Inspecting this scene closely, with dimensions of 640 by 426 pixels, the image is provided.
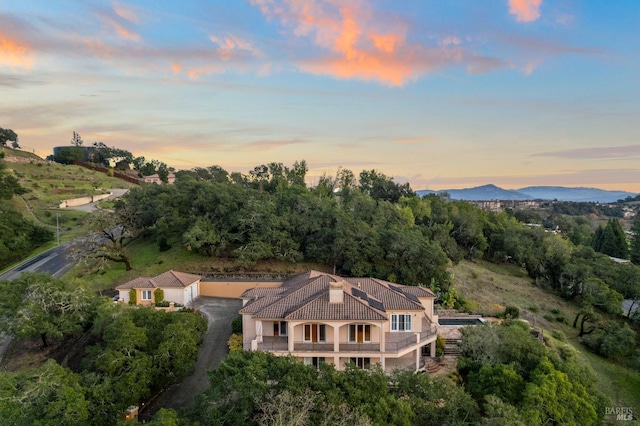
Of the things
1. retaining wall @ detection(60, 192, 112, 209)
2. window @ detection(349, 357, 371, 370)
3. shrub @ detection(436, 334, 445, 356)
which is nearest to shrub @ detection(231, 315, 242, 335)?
window @ detection(349, 357, 371, 370)

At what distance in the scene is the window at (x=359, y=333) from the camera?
71.2 feet

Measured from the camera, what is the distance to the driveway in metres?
20.2

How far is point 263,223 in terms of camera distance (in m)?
38.4

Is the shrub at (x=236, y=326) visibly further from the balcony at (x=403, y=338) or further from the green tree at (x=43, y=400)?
the green tree at (x=43, y=400)

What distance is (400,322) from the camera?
23047 mm

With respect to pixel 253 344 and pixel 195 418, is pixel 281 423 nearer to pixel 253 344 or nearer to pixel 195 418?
pixel 195 418

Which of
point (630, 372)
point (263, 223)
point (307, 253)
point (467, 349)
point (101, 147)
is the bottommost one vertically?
point (630, 372)

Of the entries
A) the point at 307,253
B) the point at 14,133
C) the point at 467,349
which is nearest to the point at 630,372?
the point at 467,349

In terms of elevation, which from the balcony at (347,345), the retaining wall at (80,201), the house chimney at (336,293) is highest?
the retaining wall at (80,201)

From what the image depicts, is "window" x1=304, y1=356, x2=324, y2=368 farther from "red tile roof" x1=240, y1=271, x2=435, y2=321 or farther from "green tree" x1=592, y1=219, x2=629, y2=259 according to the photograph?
"green tree" x1=592, y1=219, x2=629, y2=259

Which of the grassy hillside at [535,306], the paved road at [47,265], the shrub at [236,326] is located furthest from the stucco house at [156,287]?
the grassy hillside at [535,306]

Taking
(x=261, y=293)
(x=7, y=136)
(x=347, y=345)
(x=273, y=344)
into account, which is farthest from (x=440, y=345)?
(x=7, y=136)

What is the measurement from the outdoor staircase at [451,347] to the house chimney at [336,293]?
312 inches

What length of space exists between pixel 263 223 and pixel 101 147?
305ft
